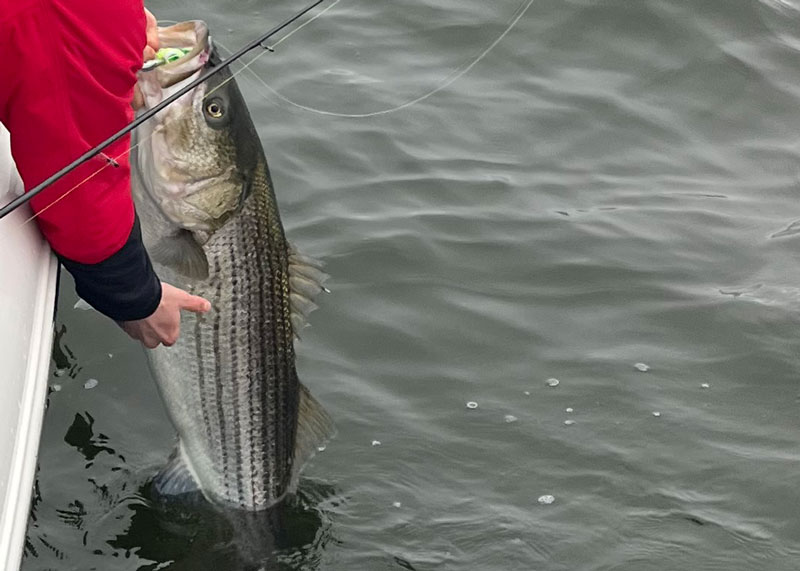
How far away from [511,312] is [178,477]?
6.75 ft

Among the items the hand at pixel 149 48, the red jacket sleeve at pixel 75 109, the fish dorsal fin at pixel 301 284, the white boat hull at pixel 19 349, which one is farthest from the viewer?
the fish dorsal fin at pixel 301 284

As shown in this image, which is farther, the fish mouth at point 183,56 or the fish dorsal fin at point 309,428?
the fish dorsal fin at point 309,428

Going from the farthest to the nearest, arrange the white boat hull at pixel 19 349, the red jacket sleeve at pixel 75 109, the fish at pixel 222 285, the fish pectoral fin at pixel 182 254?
1. the fish pectoral fin at pixel 182 254
2. the fish at pixel 222 285
3. the white boat hull at pixel 19 349
4. the red jacket sleeve at pixel 75 109

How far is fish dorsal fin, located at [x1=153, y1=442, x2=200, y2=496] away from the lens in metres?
4.50

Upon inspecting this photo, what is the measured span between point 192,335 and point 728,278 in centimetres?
320

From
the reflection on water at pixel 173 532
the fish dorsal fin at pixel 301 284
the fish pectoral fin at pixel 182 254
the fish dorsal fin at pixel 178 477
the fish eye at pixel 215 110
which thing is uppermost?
the fish eye at pixel 215 110

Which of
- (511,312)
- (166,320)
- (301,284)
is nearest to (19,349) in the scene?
(166,320)

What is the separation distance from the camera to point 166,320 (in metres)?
3.95

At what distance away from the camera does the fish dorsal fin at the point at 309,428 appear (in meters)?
4.46

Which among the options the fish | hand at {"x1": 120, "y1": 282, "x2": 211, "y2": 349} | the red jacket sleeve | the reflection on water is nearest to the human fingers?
hand at {"x1": 120, "y1": 282, "x2": 211, "y2": 349}

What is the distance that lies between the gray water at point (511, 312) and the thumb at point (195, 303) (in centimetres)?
86

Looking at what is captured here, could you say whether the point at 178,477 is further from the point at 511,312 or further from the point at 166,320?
the point at 511,312

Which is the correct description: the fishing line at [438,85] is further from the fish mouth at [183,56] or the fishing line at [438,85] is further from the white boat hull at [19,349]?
the white boat hull at [19,349]

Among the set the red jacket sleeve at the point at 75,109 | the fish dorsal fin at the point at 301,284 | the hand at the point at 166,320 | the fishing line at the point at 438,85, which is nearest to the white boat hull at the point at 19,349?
the red jacket sleeve at the point at 75,109
